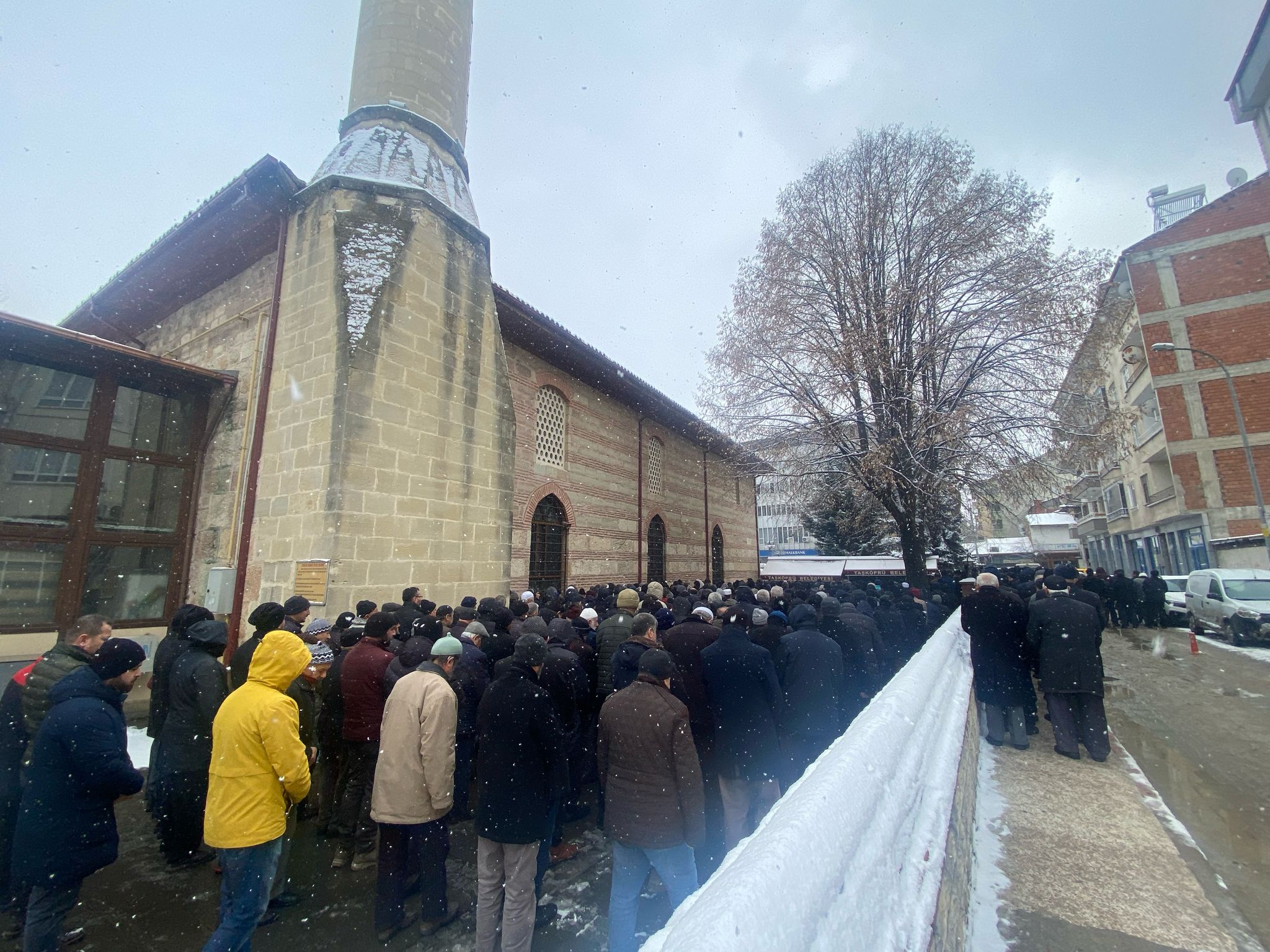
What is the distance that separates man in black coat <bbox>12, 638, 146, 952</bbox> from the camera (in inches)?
95.0

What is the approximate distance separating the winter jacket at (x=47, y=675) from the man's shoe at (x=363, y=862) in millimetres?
1973

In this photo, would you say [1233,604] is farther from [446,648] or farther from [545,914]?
[446,648]

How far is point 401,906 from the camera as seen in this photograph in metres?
3.09

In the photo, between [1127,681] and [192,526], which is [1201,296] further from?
[192,526]

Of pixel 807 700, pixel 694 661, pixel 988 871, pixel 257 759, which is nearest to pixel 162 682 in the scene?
pixel 257 759

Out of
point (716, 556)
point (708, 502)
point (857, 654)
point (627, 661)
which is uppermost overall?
point (708, 502)

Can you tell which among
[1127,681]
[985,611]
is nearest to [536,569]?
[985,611]

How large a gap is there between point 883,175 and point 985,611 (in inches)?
402

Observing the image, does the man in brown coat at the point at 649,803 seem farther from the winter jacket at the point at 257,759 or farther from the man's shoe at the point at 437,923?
the winter jacket at the point at 257,759

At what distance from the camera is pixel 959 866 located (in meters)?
2.66

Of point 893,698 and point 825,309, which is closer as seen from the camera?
point 893,698

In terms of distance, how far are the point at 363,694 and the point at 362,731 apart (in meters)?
0.25

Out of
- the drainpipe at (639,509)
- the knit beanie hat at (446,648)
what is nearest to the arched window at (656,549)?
the drainpipe at (639,509)

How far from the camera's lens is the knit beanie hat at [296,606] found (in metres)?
3.83
